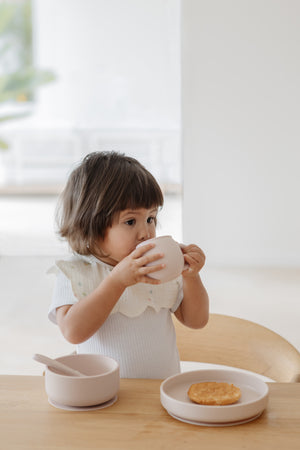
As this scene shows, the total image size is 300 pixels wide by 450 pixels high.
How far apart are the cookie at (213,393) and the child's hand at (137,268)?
0.17m

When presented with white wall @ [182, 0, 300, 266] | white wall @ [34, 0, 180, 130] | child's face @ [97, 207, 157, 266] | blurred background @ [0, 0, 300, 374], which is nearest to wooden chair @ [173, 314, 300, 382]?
child's face @ [97, 207, 157, 266]

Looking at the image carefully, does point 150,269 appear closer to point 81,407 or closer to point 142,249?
point 142,249

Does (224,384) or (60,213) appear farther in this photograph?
(60,213)

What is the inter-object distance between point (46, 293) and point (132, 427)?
119 inches

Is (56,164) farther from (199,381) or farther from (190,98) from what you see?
(199,381)

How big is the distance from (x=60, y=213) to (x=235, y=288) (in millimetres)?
2633

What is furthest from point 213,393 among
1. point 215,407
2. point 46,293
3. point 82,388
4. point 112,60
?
point 112,60

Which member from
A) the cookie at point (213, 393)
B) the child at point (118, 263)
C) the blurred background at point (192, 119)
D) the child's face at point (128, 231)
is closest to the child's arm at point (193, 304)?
the child at point (118, 263)

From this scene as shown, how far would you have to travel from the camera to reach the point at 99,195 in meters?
1.17

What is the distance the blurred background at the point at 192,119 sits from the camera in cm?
405

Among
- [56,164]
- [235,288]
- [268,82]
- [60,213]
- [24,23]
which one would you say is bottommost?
[235,288]

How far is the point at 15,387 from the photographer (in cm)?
97

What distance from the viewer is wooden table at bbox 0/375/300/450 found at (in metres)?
0.78

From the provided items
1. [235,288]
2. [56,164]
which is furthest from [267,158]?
[56,164]
